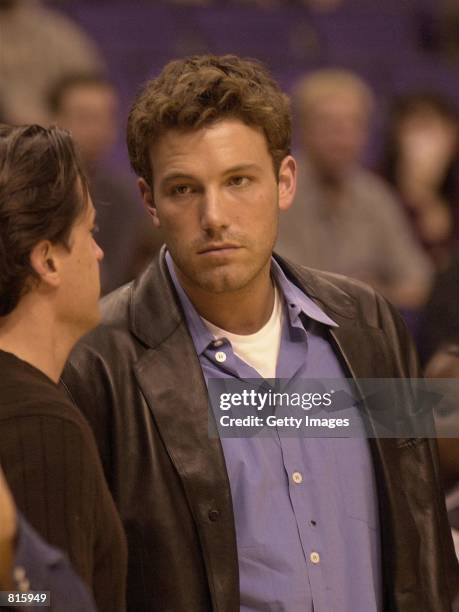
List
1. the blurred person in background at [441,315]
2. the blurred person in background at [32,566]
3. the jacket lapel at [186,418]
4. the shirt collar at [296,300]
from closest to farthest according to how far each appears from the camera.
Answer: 1. the blurred person in background at [32,566]
2. the jacket lapel at [186,418]
3. the shirt collar at [296,300]
4. the blurred person in background at [441,315]

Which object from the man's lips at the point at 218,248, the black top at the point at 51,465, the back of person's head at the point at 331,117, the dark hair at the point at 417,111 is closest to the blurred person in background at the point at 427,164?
the dark hair at the point at 417,111

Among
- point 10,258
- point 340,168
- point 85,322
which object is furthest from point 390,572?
point 340,168

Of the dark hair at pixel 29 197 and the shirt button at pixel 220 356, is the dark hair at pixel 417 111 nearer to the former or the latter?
the shirt button at pixel 220 356

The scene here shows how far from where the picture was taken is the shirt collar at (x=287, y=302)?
1684 millimetres

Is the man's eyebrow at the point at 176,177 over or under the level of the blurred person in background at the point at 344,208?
under

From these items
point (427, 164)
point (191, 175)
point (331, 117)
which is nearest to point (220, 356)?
point (191, 175)

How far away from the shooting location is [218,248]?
1.63 meters

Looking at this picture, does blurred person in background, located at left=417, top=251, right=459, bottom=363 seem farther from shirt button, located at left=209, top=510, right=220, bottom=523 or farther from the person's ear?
shirt button, located at left=209, top=510, right=220, bottom=523

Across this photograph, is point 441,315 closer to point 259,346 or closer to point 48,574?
point 259,346

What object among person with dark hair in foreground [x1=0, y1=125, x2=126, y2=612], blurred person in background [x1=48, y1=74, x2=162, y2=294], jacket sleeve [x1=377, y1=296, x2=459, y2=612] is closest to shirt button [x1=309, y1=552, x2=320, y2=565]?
jacket sleeve [x1=377, y1=296, x2=459, y2=612]

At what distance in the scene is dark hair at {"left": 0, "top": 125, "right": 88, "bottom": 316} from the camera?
51.2 inches

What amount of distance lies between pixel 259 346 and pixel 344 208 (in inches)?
75.7

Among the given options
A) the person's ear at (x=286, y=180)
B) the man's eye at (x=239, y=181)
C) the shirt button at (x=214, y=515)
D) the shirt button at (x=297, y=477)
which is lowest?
the shirt button at (x=214, y=515)

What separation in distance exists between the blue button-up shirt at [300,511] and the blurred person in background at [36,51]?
184 cm
